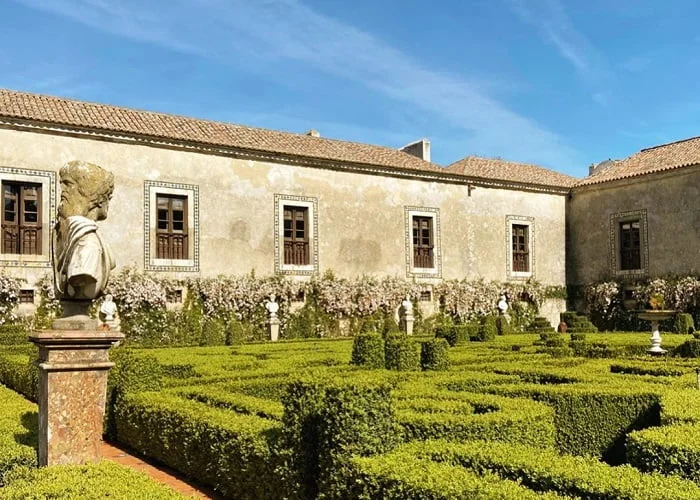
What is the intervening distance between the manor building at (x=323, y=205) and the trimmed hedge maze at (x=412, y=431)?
28.2ft

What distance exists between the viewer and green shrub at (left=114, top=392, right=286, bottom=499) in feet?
17.3

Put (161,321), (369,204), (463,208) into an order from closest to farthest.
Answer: (161,321), (369,204), (463,208)

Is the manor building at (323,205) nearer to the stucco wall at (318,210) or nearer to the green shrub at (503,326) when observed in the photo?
the stucco wall at (318,210)

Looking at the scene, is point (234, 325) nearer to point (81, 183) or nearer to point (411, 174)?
point (411, 174)

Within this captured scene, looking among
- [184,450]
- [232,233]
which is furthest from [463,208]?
[184,450]

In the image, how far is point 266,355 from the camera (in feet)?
41.4

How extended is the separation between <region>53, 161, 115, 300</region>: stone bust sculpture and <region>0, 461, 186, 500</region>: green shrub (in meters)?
1.25

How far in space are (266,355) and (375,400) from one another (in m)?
8.17

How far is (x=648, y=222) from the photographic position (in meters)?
23.3

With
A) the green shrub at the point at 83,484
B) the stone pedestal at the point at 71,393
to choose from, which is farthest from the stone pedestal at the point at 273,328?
the green shrub at the point at 83,484

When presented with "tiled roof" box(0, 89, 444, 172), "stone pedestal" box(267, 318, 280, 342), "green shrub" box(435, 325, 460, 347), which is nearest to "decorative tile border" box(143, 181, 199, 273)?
"tiled roof" box(0, 89, 444, 172)

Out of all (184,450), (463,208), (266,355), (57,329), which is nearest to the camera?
(57,329)

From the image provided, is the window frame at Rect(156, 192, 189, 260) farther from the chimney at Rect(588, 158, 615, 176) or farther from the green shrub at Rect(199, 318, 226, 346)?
the chimney at Rect(588, 158, 615, 176)

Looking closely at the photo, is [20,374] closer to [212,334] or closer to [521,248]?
[212,334]
